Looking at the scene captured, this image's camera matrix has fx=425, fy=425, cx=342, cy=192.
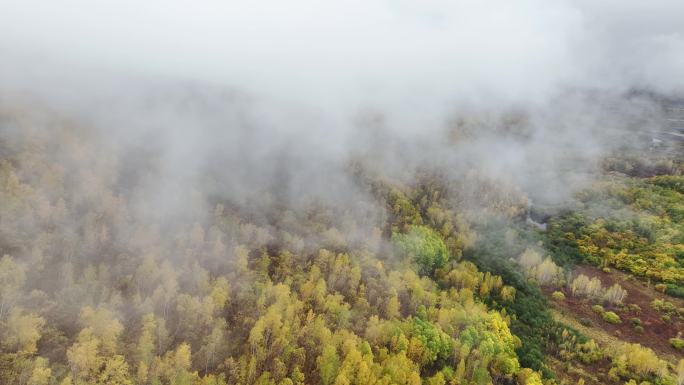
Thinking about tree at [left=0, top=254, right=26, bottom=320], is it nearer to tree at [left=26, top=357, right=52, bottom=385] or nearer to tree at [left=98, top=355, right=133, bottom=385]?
tree at [left=26, top=357, right=52, bottom=385]

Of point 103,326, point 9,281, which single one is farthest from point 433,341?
point 9,281

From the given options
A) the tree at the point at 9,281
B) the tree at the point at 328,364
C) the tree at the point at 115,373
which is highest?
the tree at the point at 9,281

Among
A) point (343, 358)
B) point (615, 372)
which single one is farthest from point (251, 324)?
point (615, 372)

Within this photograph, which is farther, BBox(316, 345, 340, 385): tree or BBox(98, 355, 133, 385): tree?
BBox(316, 345, 340, 385): tree

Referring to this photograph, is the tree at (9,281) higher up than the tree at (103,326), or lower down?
higher up

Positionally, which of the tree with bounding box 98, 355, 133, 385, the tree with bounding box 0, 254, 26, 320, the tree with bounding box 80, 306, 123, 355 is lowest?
the tree with bounding box 98, 355, 133, 385

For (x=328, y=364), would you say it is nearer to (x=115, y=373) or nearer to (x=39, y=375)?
(x=115, y=373)

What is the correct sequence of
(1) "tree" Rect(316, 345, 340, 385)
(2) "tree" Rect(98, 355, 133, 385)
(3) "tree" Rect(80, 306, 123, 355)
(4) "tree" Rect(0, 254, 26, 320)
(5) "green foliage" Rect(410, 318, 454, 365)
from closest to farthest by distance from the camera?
(2) "tree" Rect(98, 355, 133, 385), (3) "tree" Rect(80, 306, 123, 355), (4) "tree" Rect(0, 254, 26, 320), (1) "tree" Rect(316, 345, 340, 385), (5) "green foliage" Rect(410, 318, 454, 365)

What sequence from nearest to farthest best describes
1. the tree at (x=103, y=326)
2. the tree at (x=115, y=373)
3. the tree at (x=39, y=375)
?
the tree at (x=39, y=375) < the tree at (x=115, y=373) < the tree at (x=103, y=326)

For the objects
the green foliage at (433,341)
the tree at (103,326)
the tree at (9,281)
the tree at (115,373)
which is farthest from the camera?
the green foliage at (433,341)

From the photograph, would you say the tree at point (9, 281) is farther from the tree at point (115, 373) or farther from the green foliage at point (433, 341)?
the green foliage at point (433, 341)

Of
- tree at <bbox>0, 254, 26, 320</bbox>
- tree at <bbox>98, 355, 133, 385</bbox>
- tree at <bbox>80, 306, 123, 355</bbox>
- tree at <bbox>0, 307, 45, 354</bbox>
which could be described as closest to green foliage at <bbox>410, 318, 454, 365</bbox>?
tree at <bbox>98, 355, 133, 385</bbox>

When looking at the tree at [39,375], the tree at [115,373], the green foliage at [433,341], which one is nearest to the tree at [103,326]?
the tree at [115,373]

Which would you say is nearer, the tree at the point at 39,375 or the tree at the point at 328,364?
the tree at the point at 39,375
